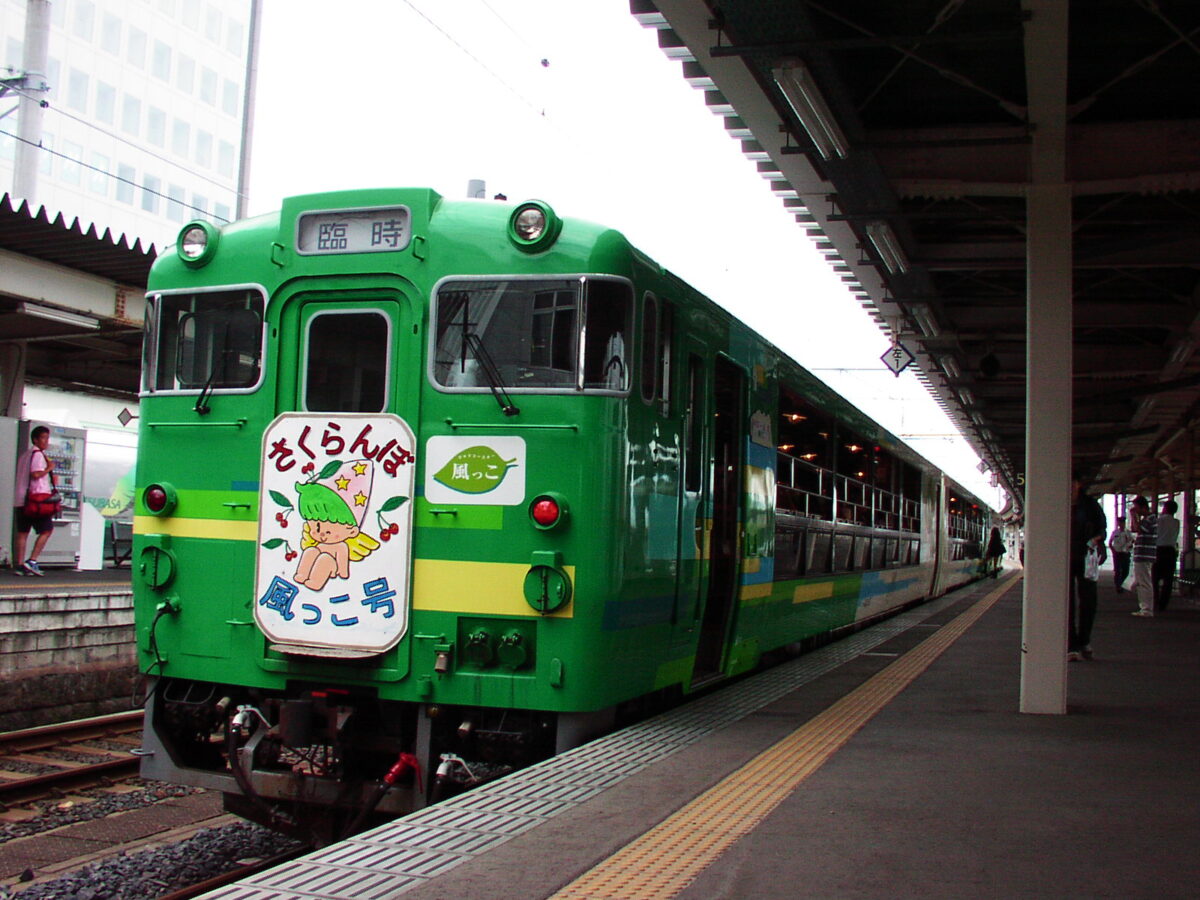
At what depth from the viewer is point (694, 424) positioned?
6766 mm

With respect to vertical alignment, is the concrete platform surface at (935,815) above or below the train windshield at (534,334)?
below

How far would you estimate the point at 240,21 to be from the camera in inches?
2160

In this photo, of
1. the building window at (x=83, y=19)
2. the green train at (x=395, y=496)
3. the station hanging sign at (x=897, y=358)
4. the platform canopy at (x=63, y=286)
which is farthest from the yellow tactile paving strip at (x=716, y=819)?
the building window at (x=83, y=19)

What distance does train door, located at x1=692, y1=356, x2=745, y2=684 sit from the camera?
7672 millimetres

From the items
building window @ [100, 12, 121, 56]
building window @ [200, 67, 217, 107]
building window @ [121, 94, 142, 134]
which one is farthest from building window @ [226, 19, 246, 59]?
building window @ [100, 12, 121, 56]

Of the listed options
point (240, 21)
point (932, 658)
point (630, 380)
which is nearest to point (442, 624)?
point (630, 380)

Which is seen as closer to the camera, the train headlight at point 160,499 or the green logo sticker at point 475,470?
the green logo sticker at point 475,470

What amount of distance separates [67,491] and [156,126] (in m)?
38.2

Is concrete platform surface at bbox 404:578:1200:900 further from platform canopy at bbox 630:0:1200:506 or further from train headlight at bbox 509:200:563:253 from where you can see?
platform canopy at bbox 630:0:1200:506

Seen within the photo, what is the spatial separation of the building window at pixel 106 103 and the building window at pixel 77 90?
619mm

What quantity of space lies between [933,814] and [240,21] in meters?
57.0

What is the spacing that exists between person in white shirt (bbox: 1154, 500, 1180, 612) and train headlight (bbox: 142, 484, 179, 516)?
15334 millimetres

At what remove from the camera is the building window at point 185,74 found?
50.8 meters

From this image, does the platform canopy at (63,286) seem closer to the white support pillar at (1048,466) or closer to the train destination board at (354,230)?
the train destination board at (354,230)
